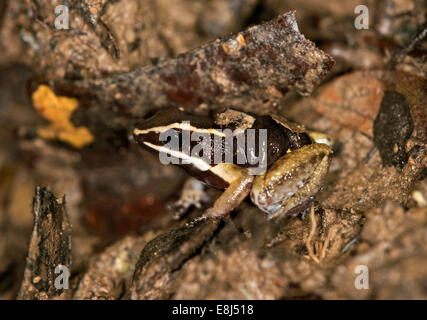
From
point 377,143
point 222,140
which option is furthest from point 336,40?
point 222,140

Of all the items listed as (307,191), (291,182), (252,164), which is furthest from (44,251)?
(307,191)

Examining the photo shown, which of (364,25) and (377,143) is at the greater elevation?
(364,25)

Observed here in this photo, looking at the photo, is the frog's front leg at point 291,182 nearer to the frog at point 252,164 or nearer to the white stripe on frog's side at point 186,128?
A: the frog at point 252,164

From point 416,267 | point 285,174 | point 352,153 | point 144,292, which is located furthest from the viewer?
point 352,153

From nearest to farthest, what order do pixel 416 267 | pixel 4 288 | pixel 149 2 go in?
pixel 416 267 < pixel 4 288 < pixel 149 2

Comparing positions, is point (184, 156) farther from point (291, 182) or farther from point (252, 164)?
point (291, 182)

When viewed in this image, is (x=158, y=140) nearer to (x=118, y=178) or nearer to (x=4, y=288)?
(x=118, y=178)

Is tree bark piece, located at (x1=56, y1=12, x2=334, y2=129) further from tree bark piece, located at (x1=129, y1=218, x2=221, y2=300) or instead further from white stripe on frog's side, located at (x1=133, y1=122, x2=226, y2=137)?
tree bark piece, located at (x1=129, y1=218, x2=221, y2=300)
